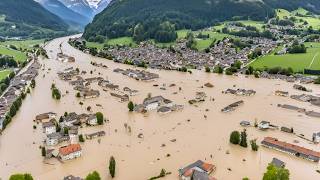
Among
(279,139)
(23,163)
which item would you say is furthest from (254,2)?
(23,163)

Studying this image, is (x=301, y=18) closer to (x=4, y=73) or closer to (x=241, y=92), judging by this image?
(x=241, y=92)

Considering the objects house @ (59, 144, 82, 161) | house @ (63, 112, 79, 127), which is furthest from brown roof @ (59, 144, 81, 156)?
house @ (63, 112, 79, 127)

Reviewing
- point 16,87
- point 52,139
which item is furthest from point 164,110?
point 16,87

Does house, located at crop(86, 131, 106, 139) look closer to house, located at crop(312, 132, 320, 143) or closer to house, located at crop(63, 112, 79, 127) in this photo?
house, located at crop(63, 112, 79, 127)

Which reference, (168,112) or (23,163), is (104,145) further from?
(168,112)

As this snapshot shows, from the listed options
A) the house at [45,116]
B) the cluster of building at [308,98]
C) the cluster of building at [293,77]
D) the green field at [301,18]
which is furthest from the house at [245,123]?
the green field at [301,18]

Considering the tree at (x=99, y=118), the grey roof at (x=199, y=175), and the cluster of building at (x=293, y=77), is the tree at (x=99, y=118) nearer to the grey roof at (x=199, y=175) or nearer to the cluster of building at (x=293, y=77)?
the grey roof at (x=199, y=175)
